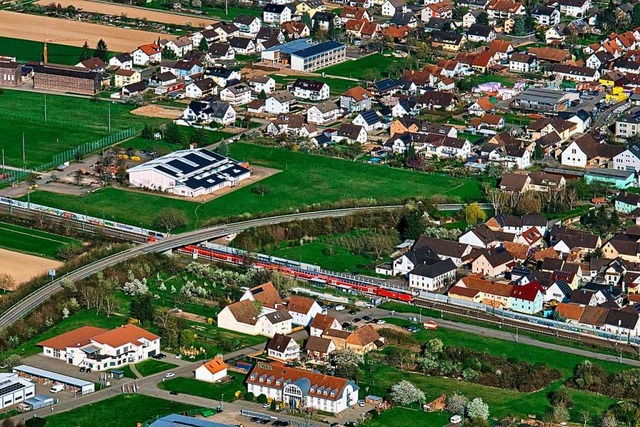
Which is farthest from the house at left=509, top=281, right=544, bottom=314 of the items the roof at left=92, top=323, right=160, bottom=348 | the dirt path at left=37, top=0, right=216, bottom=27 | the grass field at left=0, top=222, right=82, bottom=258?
the dirt path at left=37, top=0, right=216, bottom=27

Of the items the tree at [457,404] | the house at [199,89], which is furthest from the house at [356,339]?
the house at [199,89]

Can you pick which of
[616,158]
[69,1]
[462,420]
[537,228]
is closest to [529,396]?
[462,420]

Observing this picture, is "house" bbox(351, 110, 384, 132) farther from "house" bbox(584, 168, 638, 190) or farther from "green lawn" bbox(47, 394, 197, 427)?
"green lawn" bbox(47, 394, 197, 427)

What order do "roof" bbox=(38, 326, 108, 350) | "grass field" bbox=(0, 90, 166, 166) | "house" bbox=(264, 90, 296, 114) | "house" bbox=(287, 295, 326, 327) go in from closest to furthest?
"roof" bbox=(38, 326, 108, 350) < "house" bbox=(287, 295, 326, 327) < "grass field" bbox=(0, 90, 166, 166) < "house" bbox=(264, 90, 296, 114)

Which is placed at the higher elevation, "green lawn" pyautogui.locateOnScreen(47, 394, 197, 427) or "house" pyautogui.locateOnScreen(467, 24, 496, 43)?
"house" pyautogui.locateOnScreen(467, 24, 496, 43)

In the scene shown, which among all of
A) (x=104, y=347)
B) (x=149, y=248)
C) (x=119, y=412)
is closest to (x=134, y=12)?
(x=149, y=248)

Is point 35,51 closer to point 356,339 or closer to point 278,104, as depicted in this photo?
point 278,104

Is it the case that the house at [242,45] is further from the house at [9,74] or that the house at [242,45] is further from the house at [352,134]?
the house at [352,134]
